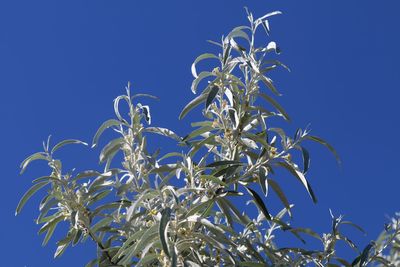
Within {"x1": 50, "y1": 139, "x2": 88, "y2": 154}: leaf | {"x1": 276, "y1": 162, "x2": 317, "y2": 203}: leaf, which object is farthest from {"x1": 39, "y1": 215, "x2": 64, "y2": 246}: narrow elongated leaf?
{"x1": 276, "y1": 162, "x2": 317, "y2": 203}: leaf

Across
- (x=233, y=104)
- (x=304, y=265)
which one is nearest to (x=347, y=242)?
(x=304, y=265)

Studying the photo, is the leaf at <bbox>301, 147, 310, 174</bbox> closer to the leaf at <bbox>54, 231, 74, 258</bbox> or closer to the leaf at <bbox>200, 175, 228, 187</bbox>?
the leaf at <bbox>200, 175, 228, 187</bbox>

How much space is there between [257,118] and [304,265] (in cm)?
68

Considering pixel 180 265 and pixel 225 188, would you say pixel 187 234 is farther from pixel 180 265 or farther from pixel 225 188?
pixel 225 188

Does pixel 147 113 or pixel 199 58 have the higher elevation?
pixel 199 58

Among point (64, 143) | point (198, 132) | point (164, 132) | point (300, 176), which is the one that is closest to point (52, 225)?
point (64, 143)

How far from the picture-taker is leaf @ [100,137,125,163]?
11.2ft

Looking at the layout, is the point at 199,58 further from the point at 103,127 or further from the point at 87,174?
the point at 87,174

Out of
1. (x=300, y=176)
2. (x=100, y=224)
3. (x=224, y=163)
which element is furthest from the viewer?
(x=100, y=224)

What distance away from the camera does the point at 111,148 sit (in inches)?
135

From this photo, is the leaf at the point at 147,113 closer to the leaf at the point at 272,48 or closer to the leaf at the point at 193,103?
the leaf at the point at 193,103

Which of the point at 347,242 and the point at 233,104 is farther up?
the point at 233,104

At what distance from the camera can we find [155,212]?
307cm

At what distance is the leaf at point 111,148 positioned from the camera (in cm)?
341
